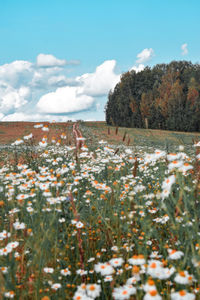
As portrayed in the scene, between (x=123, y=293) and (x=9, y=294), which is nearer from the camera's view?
(x=123, y=293)

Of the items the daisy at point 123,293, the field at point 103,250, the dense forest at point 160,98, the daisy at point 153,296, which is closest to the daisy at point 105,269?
the field at point 103,250

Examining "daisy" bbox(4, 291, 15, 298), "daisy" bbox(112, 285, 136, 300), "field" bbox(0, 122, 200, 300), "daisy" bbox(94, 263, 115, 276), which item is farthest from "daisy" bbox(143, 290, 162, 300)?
"daisy" bbox(4, 291, 15, 298)

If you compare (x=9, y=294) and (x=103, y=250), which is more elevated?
(x=9, y=294)

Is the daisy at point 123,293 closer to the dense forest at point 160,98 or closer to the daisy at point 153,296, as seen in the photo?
the daisy at point 153,296

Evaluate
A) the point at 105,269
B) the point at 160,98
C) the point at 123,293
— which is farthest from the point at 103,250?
the point at 160,98

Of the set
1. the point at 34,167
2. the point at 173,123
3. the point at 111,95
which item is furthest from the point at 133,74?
the point at 34,167

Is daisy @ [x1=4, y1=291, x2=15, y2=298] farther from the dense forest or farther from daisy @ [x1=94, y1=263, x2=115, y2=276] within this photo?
the dense forest

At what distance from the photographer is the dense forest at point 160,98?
33.1 metres

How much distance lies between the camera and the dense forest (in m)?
33.1

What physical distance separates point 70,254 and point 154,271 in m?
1.22

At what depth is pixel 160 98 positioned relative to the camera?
34.5 m

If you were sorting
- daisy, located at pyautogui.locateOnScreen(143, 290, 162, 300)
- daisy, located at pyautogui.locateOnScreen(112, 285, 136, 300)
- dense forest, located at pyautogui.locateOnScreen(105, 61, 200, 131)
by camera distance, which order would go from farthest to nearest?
dense forest, located at pyautogui.locateOnScreen(105, 61, 200, 131)
daisy, located at pyautogui.locateOnScreen(112, 285, 136, 300)
daisy, located at pyautogui.locateOnScreen(143, 290, 162, 300)

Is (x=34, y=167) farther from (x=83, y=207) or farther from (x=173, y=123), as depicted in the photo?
(x=173, y=123)

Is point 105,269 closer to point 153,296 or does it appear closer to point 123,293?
point 123,293
